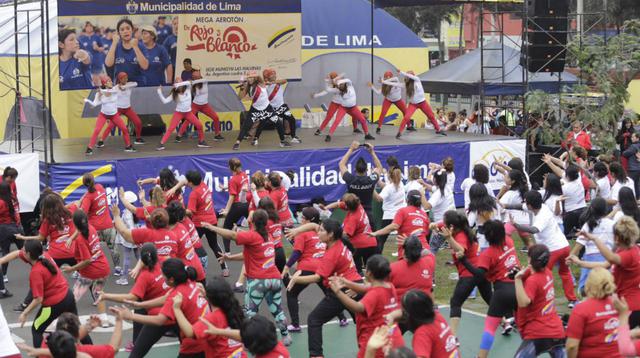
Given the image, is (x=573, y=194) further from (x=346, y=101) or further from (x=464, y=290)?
(x=346, y=101)

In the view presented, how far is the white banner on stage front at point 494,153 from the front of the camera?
20625mm

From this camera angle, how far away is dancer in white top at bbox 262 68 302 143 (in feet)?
65.1

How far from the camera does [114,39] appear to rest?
63.0ft

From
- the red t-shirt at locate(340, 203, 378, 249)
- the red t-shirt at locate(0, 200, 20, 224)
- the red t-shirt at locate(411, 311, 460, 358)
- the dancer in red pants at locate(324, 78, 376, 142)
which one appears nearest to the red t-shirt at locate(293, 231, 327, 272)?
the red t-shirt at locate(340, 203, 378, 249)

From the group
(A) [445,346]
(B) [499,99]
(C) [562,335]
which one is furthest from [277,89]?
(A) [445,346]

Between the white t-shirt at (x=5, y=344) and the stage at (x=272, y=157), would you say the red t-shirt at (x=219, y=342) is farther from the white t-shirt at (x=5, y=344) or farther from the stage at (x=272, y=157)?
the stage at (x=272, y=157)

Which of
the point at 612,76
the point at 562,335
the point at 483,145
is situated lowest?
the point at 562,335

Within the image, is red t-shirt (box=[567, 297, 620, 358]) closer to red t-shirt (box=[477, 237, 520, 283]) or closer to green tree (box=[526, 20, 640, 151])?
red t-shirt (box=[477, 237, 520, 283])

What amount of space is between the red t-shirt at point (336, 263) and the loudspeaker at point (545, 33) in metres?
11.6

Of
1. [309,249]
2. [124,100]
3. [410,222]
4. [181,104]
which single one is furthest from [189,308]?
[124,100]

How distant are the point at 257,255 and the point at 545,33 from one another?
37.5 ft

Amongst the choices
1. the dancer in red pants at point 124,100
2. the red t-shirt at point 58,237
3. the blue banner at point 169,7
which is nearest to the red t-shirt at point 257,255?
the red t-shirt at point 58,237

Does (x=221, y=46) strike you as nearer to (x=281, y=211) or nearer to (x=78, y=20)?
(x=78, y=20)

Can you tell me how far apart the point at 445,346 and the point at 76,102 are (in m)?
16.4
